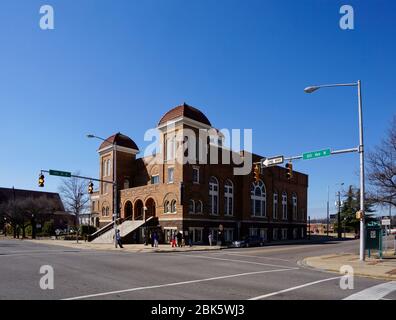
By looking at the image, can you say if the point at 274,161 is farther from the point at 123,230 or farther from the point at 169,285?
the point at 123,230

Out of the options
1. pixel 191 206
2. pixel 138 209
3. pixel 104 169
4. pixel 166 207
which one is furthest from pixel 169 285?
pixel 104 169

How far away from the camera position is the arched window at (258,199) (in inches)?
2382

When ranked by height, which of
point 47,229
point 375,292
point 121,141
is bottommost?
point 47,229

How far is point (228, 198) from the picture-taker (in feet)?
184

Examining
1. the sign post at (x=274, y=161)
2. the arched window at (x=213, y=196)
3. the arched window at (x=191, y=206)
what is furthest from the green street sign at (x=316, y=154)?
the arched window at (x=213, y=196)

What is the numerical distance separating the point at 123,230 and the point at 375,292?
42220 millimetres

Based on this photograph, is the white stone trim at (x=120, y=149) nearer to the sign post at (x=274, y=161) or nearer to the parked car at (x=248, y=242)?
the parked car at (x=248, y=242)

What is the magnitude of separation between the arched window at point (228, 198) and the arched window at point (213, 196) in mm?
1883

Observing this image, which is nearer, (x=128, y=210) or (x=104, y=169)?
(x=128, y=210)

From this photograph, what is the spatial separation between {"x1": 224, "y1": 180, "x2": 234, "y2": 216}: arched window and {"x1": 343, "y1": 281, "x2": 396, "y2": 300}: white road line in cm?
4015
